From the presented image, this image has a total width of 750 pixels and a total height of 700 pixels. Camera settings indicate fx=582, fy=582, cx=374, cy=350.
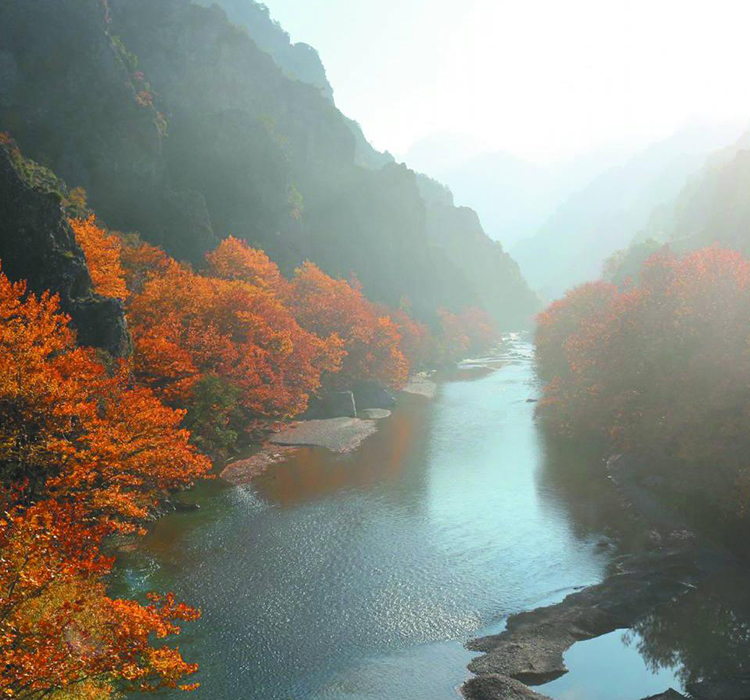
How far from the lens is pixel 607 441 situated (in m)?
50.3

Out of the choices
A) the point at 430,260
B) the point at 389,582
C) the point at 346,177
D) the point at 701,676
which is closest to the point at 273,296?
the point at 389,582

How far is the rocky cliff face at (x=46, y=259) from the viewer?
3988cm

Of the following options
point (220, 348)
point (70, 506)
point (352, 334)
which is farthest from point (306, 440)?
point (70, 506)

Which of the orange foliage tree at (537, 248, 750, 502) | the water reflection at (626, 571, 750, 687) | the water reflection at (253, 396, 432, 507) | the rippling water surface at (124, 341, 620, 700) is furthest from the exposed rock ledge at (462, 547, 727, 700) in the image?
the water reflection at (253, 396, 432, 507)

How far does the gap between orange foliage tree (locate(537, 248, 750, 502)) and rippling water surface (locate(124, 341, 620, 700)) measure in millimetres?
6128

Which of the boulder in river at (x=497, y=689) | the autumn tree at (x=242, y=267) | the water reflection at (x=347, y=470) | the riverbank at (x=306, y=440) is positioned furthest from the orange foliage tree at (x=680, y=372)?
the autumn tree at (x=242, y=267)

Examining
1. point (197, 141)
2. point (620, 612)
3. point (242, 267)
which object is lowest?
point (620, 612)

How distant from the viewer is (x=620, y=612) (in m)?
25.4

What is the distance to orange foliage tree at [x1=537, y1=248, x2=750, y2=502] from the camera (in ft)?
106

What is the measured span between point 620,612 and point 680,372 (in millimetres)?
17201

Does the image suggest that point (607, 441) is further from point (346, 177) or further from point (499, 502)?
point (346, 177)

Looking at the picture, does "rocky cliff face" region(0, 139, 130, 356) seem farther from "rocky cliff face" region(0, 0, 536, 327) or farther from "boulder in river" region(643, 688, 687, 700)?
"rocky cliff face" region(0, 0, 536, 327)

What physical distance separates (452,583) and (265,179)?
328ft

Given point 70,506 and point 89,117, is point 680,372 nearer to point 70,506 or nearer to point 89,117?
point 70,506
